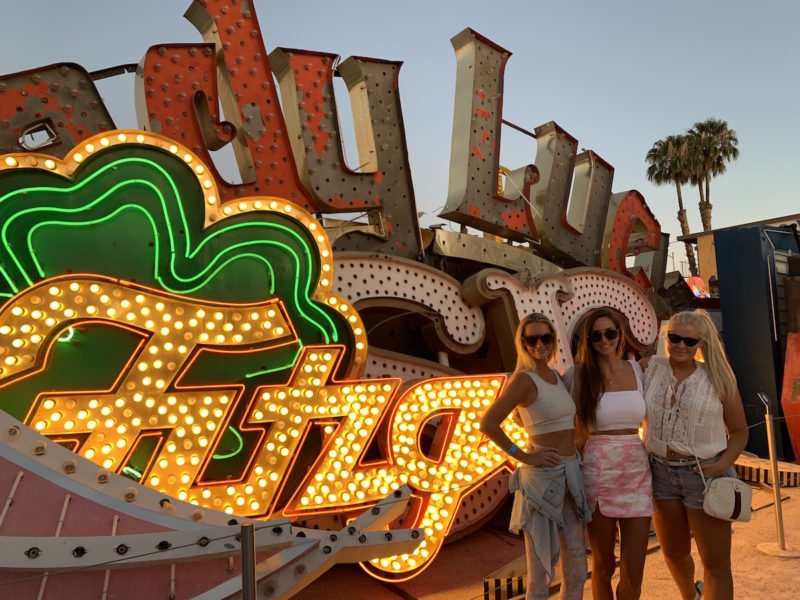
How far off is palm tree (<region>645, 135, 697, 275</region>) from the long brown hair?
111ft

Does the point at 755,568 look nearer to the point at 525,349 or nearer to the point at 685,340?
the point at 685,340

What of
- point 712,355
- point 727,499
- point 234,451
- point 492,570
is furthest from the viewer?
point 492,570

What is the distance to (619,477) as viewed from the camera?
3.59 meters

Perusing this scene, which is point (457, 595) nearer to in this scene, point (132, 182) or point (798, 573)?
point (798, 573)

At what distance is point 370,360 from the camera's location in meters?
6.08

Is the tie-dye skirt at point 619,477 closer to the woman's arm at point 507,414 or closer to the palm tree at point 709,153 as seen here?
the woman's arm at point 507,414

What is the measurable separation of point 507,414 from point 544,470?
36 cm

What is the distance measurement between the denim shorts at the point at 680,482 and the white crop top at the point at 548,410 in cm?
53

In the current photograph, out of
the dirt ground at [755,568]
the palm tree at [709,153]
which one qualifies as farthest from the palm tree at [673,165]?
the dirt ground at [755,568]

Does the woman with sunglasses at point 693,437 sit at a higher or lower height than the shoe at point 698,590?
higher

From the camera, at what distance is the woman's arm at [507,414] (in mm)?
3648

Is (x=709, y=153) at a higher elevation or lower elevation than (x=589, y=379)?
higher

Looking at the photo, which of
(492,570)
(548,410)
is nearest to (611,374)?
(548,410)

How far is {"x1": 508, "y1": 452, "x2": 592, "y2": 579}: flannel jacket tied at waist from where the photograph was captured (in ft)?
11.8
